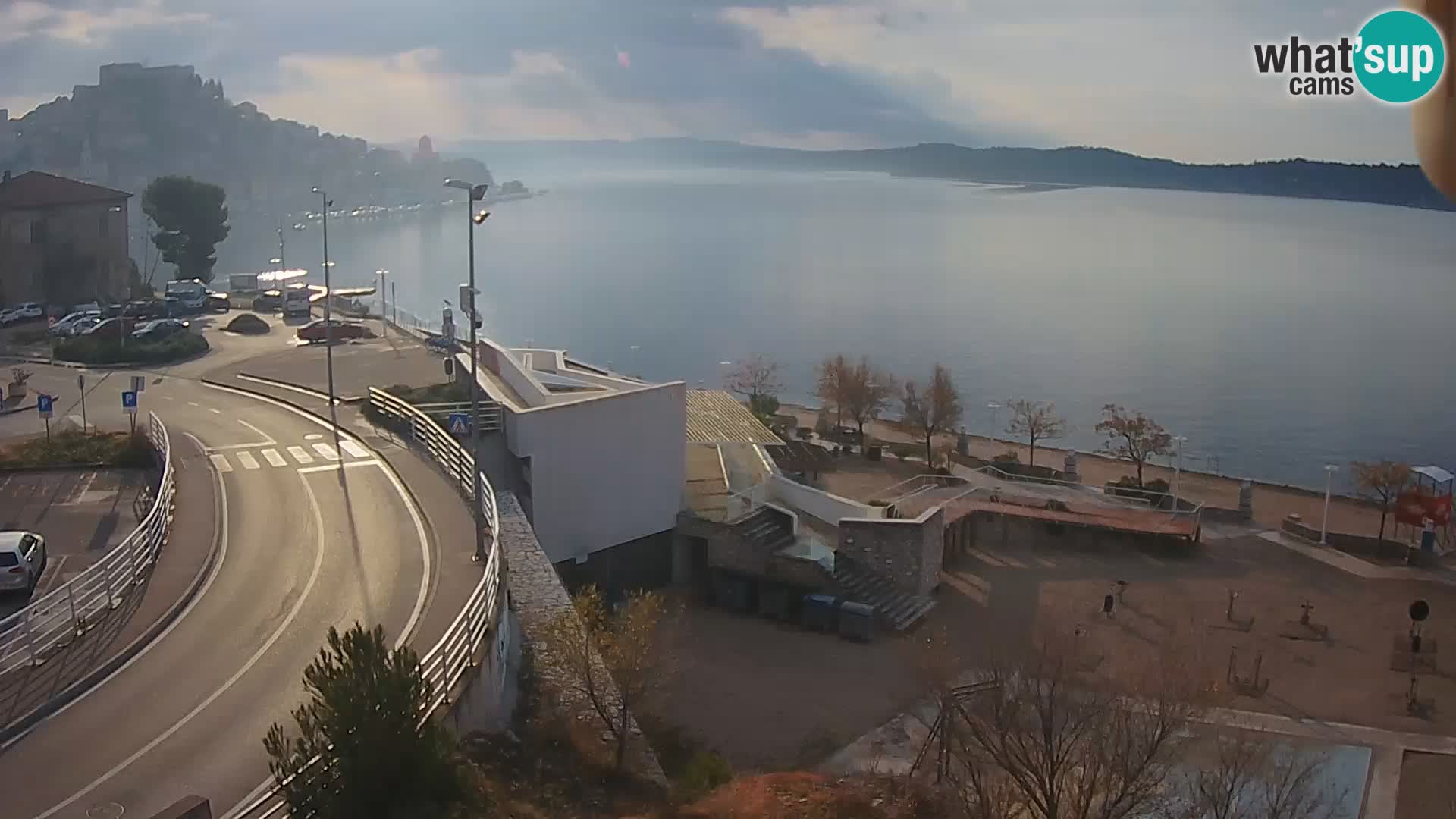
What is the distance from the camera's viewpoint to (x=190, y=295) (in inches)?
1967

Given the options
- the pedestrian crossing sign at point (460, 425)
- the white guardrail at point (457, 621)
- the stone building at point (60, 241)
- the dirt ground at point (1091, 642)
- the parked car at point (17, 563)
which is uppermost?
the stone building at point (60, 241)

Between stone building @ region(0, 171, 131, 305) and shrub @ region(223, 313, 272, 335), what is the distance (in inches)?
423

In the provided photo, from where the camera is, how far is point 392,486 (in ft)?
67.5

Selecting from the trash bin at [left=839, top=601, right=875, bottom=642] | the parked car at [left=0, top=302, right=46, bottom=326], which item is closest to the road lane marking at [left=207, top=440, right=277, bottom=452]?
the trash bin at [left=839, top=601, right=875, bottom=642]

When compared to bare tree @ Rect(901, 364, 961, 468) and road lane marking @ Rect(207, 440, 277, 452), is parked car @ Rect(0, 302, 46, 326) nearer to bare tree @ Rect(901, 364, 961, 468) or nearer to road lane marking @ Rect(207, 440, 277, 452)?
road lane marking @ Rect(207, 440, 277, 452)

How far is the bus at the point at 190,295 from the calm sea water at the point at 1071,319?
2441 centimetres

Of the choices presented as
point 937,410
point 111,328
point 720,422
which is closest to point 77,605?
point 720,422

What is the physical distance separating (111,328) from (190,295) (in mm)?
8301

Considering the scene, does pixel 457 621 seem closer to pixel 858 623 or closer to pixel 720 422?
pixel 858 623

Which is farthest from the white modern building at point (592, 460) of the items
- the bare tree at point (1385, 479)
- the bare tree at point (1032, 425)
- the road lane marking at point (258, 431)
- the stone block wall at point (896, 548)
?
the bare tree at point (1385, 479)

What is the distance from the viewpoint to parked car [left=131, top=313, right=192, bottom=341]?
3984cm

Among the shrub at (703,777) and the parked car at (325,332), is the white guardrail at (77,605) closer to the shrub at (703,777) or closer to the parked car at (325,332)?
the shrub at (703,777)

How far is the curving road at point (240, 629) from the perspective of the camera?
33.7 ft

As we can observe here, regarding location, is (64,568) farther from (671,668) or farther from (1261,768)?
(1261,768)
